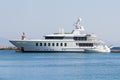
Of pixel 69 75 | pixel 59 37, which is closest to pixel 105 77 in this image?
pixel 69 75

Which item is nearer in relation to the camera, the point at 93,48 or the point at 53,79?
the point at 53,79

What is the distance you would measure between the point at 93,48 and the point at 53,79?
68110 mm

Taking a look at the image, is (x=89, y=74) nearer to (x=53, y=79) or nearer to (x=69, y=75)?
(x=69, y=75)

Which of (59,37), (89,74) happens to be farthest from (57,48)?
(89,74)

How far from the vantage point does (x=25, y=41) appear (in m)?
119

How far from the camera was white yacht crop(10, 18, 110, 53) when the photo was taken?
389 ft

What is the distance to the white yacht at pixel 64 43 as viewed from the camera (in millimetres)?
118625

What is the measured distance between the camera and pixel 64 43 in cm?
Result: 11875

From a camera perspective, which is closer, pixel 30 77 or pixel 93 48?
pixel 30 77

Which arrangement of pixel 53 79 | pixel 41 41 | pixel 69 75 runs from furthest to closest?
pixel 41 41
pixel 69 75
pixel 53 79

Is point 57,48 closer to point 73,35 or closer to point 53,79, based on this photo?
point 73,35

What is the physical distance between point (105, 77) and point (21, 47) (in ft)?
223

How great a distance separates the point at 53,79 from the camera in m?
51.5

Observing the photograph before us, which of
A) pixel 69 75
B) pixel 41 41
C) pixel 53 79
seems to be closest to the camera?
pixel 53 79
